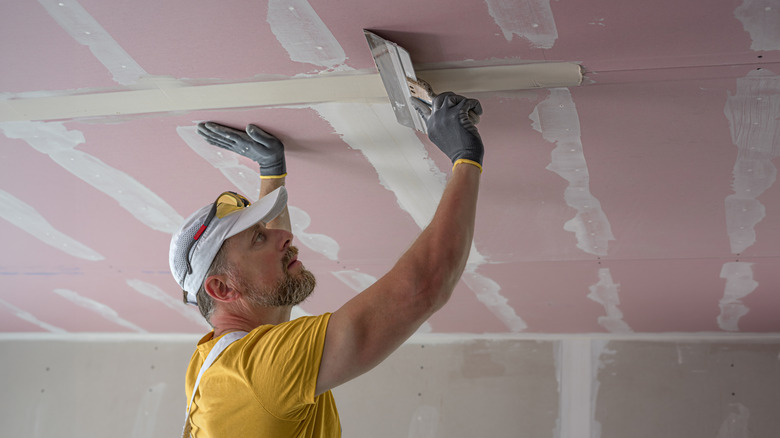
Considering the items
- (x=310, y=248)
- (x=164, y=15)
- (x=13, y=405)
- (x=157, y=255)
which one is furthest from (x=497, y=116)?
(x=13, y=405)

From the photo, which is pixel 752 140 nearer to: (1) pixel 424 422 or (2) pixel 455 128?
Answer: (2) pixel 455 128

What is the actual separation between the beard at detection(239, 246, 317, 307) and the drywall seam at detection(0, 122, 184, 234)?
1073mm

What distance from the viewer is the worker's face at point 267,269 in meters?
2.08

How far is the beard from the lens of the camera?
208cm

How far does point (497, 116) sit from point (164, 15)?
40.7 inches

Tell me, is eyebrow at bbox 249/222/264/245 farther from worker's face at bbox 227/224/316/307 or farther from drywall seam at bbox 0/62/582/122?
drywall seam at bbox 0/62/582/122

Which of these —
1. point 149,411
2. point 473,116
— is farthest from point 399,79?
point 149,411

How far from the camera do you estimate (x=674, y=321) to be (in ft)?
12.0

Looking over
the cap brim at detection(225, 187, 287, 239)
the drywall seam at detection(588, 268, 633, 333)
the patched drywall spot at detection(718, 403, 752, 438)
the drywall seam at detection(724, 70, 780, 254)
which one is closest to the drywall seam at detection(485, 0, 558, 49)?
the drywall seam at detection(724, 70, 780, 254)

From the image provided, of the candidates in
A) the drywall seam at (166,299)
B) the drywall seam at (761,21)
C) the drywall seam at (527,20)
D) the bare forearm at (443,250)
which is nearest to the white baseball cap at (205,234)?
the bare forearm at (443,250)

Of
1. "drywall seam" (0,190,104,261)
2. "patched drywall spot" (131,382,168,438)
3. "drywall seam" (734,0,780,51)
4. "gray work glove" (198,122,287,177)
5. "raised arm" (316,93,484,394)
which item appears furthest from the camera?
"patched drywall spot" (131,382,168,438)

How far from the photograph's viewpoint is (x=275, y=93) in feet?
7.75

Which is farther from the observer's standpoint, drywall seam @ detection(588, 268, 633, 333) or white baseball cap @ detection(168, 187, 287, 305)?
→ drywall seam @ detection(588, 268, 633, 333)

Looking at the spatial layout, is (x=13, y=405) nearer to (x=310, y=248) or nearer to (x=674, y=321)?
(x=310, y=248)
